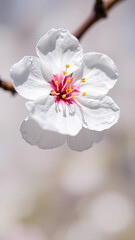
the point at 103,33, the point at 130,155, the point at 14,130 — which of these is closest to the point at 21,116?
the point at 14,130

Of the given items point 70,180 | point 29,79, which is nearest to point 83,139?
point 29,79

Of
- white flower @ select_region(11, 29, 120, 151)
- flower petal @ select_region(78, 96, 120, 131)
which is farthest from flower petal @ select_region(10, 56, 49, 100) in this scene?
flower petal @ select_region(78, 96, 120, 131)

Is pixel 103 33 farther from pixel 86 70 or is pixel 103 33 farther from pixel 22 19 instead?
pixel 86 70

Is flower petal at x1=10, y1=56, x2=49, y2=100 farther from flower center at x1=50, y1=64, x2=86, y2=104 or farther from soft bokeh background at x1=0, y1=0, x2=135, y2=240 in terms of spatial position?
soft bokeh background at x1=0, y1=0, x2=135, y2=240

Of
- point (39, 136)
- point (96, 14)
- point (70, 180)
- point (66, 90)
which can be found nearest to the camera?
point (39, 136)

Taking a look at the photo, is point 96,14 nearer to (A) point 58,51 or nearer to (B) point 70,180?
(A) point 58,51

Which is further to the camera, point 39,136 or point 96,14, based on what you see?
point 96,14
